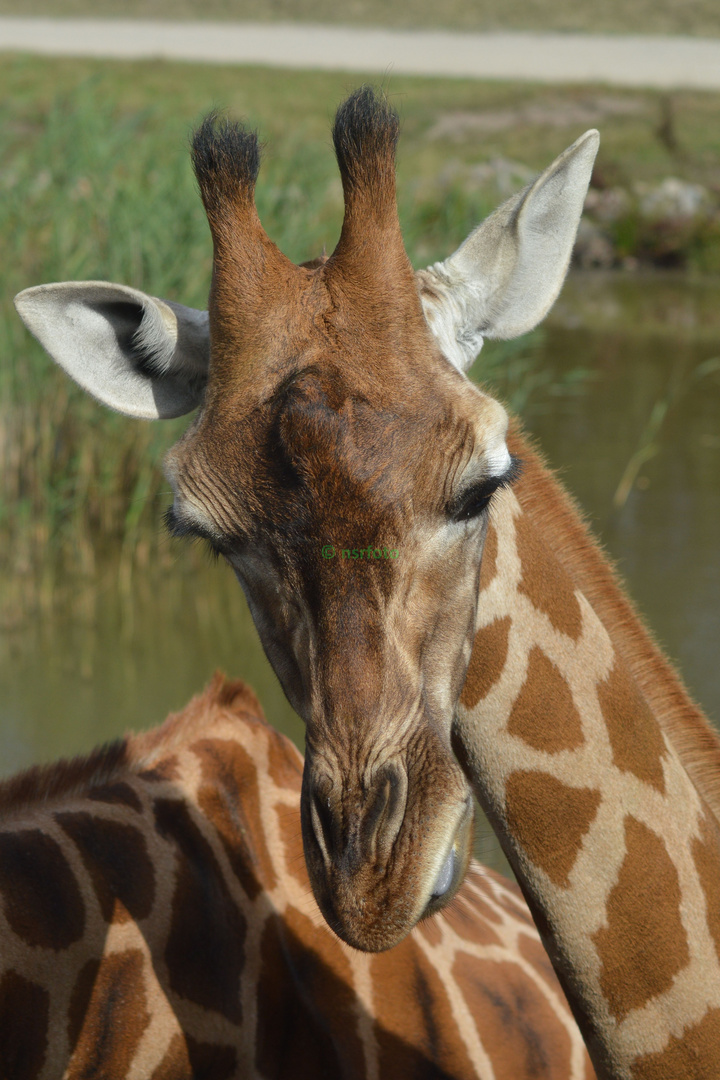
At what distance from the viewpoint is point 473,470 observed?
211cm

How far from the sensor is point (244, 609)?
7.97m

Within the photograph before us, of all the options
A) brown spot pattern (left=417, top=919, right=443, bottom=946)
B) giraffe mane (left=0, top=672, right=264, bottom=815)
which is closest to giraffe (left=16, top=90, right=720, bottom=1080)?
brown spot pattern (left=417, top=919, right=443, bottom=946)

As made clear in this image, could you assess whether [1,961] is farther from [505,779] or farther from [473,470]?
[473,470]

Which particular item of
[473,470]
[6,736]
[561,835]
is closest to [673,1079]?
[561,835]

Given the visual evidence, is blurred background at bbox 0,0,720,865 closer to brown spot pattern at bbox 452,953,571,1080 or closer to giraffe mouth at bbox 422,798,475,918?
brown spot pattern at bbox 452,953,571,1080

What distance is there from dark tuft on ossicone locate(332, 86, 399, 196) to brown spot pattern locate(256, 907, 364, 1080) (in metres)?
1.91

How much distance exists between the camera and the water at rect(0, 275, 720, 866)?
6.62m

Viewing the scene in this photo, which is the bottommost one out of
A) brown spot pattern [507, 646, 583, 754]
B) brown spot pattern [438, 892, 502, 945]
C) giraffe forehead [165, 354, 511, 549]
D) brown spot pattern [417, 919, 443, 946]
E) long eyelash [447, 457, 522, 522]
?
brown spot pattern [438, 892, 502, 945]

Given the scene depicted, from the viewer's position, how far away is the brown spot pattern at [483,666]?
7.86ft

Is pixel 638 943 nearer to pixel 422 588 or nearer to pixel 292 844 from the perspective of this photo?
pixel 422 588

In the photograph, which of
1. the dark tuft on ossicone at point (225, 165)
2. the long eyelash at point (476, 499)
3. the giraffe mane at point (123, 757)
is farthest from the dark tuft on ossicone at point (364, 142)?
the giraffe mane at point (123, 757)

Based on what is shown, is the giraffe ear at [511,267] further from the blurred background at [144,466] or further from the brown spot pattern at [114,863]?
the blurred background at [144,466]

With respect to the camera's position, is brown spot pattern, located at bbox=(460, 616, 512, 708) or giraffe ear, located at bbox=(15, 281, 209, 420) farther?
giraffe ear, located at bbox=(15, 281, 209, 420)

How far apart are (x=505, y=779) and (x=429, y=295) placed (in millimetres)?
1065
